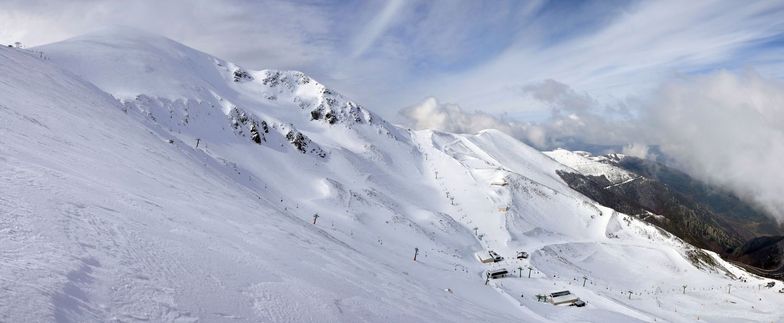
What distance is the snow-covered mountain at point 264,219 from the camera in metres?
8.93

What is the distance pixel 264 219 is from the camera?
68.5 ft

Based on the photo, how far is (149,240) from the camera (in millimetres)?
10680

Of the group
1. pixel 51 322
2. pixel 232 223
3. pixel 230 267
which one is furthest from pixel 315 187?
pixel 51 322

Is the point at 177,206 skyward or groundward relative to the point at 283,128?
groundward

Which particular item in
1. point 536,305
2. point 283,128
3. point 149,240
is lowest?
point 536,305

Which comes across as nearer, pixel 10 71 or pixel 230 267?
pixel 230 267

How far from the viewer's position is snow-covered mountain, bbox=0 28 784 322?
352 inches

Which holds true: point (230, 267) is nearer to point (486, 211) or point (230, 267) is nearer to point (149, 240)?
point (149, 240)

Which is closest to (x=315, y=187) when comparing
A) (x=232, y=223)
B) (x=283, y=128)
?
(x=283, y=128)

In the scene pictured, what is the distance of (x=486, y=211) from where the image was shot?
11144 centimetres

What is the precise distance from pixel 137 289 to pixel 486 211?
355 feet

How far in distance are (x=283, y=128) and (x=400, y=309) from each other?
312 ft

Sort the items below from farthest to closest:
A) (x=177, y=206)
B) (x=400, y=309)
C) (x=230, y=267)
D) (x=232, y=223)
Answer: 1. (x=232, y=223)
2. (x=177, y=206)
3. (x=400, y=309)
4. (x=230, y=267)

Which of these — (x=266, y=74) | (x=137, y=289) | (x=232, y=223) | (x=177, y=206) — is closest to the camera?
(x=137, y=289)
